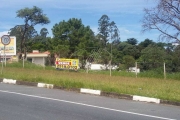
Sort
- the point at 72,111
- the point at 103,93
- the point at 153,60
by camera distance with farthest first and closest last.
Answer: the point at 153,60, the point at 103,93, the point at 72,111

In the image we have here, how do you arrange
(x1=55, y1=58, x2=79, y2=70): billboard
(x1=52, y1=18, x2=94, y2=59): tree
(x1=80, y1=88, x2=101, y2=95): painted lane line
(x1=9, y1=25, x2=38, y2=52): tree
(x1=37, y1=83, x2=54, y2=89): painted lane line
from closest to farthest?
(x1=80, y1=88, x2=101, y2=95): painted lane line, (x1=37, y1=83, x2=54, y2=89): painted lane line, (x1=55, y1=58, x2=79, y2=70): billboard, (x1=52, y1=18, x2=94, y2=59): tree, (x1=9, y1=25, x2=38, y2=52): tree

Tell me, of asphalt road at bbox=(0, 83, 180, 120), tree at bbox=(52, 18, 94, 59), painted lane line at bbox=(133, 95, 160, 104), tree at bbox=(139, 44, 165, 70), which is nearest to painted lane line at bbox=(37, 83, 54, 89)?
asphalt road at bbox=(0, 83, 180, 120)

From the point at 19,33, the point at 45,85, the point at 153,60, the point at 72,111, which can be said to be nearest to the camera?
the point at 72,111

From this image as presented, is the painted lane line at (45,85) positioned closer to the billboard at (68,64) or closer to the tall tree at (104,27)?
the billboard at (68,64)

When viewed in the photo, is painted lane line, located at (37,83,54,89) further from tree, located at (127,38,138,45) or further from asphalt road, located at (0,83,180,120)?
tree, located at (127,38,138,45)

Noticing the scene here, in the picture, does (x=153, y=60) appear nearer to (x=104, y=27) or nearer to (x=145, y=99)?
(x=145, y=99)

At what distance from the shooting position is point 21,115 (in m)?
7.39

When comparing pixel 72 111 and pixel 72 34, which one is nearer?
pixel 72 111

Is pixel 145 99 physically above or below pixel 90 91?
below

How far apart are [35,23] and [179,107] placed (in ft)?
156

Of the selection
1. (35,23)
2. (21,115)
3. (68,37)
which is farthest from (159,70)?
(35,23)

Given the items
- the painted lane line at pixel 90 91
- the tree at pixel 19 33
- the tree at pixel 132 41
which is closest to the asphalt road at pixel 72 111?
the painted lane line at pixel 90 91

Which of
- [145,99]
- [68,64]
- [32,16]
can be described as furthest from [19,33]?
[145,99]

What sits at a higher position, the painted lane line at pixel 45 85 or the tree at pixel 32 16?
the tree at pixel 32 16
